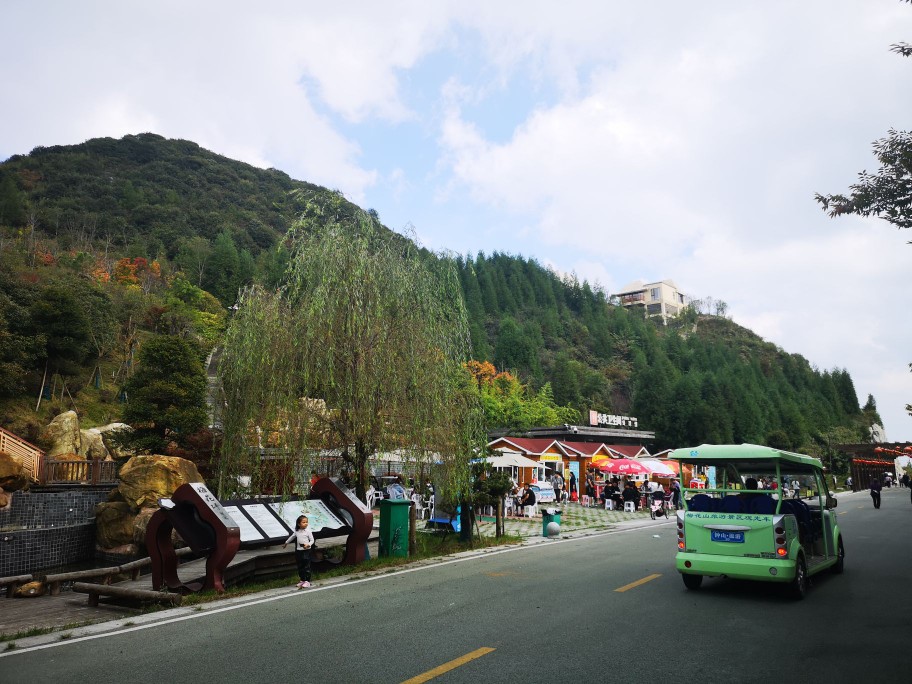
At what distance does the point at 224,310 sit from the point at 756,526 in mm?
65052

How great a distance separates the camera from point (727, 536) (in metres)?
8.44

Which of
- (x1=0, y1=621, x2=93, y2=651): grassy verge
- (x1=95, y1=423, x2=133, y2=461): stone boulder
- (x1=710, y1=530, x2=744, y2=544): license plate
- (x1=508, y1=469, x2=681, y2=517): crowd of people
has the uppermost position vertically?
(x1=95, y1=423, x2=133, y2=461): stone boulder

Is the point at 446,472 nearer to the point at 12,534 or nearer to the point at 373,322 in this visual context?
the point at 373,322

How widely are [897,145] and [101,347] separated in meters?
45.6

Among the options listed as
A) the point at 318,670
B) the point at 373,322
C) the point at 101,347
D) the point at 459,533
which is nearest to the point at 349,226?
the point at 373,322

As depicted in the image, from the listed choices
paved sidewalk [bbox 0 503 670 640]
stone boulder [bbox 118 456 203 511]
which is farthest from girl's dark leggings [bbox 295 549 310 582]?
stone boulder [bbox 118 456 203 511]

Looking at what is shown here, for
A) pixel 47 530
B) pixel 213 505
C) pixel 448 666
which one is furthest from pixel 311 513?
pixel 47 530

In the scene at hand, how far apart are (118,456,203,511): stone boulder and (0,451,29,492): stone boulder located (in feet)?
14.7

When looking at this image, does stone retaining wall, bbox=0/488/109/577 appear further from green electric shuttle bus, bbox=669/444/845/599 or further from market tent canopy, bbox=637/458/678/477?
market tent canopy, bbox=637/458/678/477

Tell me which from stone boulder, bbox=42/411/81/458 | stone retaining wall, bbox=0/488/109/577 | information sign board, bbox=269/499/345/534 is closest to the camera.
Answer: information sign board, bbox=269/499/345/534

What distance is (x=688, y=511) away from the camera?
357 inches

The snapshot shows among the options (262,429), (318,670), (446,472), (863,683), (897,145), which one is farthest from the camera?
(446,472)

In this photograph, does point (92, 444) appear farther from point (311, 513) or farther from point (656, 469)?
point (656, 469)

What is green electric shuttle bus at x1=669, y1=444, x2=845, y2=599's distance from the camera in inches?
321
